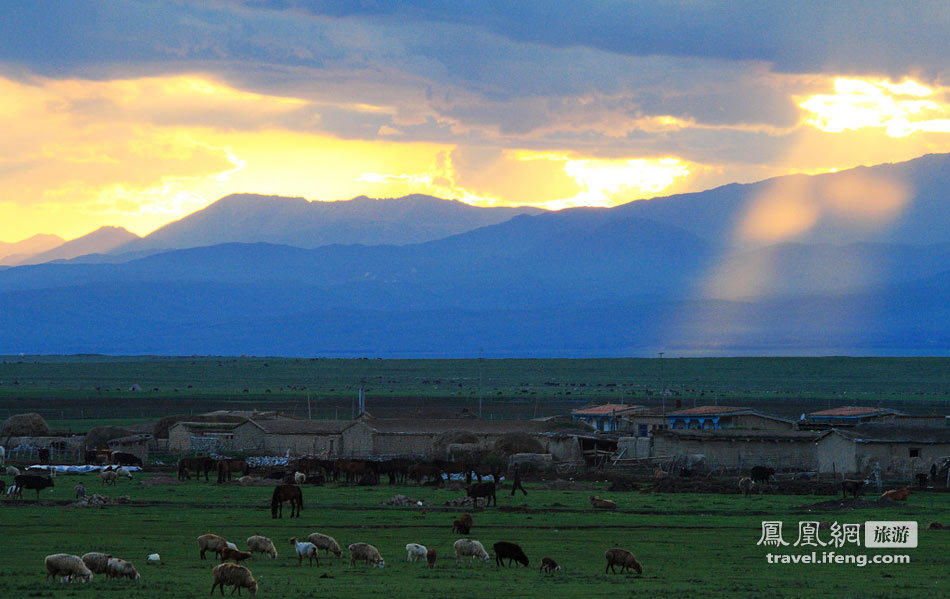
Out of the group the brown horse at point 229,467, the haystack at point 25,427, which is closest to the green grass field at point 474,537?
the brown horse at point 229,467

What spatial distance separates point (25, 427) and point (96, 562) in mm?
52813

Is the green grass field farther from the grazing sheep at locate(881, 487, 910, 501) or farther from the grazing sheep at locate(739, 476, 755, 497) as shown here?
the grazing sheep at locate(739, 476, 755, 497)

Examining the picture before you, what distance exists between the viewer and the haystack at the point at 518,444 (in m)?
65.6

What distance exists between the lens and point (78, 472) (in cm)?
6072

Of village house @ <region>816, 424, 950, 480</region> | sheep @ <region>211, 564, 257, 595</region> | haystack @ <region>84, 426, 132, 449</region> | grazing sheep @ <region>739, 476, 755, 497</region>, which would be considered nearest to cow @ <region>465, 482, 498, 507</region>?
grazing sheep @ <region>739, 476, 755, 497</region>

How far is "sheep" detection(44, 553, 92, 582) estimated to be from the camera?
26.2m

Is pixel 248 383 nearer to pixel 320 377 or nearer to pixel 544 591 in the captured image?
pixel 320 377

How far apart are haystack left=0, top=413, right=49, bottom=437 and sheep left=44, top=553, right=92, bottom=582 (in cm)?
5191

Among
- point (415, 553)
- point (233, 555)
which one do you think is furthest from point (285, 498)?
point (233, 555)

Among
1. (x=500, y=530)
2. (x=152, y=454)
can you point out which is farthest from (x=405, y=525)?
(x=152, y=454)

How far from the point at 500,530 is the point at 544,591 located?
12.0m

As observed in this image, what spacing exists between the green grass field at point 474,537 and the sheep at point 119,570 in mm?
282

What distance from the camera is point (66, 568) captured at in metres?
26.2

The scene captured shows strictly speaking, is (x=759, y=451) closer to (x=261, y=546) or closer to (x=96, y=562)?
(x=261, y=546)
